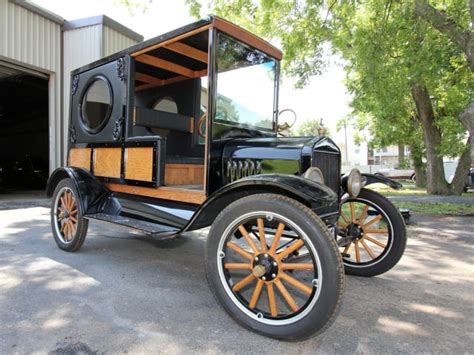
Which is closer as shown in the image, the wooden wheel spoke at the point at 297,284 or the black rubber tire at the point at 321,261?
the black rubber tire at the point at 321,261

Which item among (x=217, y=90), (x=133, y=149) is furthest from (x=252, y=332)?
(x=133, y=149)

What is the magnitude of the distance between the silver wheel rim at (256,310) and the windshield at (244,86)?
1169 millimetres

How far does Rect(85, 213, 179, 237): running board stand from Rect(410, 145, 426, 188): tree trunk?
47.9 feet

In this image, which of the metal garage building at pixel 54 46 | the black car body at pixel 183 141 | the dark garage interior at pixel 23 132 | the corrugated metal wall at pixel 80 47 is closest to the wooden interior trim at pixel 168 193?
the black car body at pixel 183 141

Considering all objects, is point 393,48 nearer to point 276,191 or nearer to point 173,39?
point 173,39

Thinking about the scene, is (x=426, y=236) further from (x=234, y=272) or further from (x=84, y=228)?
(x=84, y=228)

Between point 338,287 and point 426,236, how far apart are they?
3974 mm

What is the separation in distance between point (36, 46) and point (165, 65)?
5641mm

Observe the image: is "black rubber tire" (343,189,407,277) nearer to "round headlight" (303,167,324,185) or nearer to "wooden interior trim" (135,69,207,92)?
"round headlight" (303,167,324,185)

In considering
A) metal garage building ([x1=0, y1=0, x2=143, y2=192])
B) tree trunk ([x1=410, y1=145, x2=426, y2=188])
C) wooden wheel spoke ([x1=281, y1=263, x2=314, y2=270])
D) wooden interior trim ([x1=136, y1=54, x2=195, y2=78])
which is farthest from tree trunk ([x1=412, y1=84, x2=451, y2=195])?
wooden wheel spoke ([x1=281, y1=263, x2=314, y2=270])

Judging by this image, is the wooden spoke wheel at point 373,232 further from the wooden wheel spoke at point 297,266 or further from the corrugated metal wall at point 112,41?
the corrugated metal wall at point 112,41

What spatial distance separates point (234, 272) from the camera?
3115 mm

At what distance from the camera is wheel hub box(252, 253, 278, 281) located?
2.13m

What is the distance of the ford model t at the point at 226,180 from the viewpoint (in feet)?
6.93
